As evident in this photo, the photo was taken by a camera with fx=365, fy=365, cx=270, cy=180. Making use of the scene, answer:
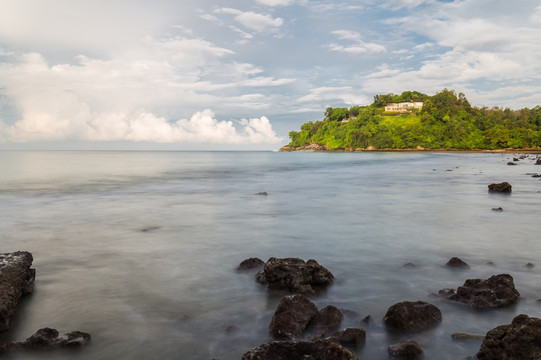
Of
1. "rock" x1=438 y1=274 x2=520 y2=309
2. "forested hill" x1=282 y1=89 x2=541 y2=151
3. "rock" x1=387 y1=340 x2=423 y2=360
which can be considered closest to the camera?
"rock" x1=387 y1=340 x2=423 y2=360

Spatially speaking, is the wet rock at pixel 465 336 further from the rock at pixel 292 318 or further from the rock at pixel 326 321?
the rock at pixel 292 318

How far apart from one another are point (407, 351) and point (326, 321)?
3.00ft

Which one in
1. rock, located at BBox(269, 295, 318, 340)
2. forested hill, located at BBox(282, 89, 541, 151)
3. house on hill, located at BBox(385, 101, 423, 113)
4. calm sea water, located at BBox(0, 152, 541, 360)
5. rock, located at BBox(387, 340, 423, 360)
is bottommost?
calm sea water, located at BBox(0, 152, 541, 360)

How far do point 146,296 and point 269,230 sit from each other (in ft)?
16.8

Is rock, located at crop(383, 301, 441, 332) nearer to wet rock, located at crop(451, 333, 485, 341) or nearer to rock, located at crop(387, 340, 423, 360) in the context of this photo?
wet rock, located at crop(451, 333, 485, 341)

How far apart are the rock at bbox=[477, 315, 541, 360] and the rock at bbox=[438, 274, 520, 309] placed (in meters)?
1.32

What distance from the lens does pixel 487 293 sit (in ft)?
15.8

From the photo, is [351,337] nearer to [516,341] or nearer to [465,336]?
[465,336]

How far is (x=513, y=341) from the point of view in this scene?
3.28 metres

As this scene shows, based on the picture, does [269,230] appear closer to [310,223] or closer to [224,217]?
[310,223]

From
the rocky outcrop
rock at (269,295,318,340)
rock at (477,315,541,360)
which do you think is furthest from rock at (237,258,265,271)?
rock at (477,315,541,360)

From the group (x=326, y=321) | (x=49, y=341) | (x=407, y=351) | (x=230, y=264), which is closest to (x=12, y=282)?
(x=49, y=341)

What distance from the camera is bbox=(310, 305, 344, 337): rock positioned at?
4078 millimetres

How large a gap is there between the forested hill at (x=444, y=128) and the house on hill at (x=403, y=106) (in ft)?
13.1
